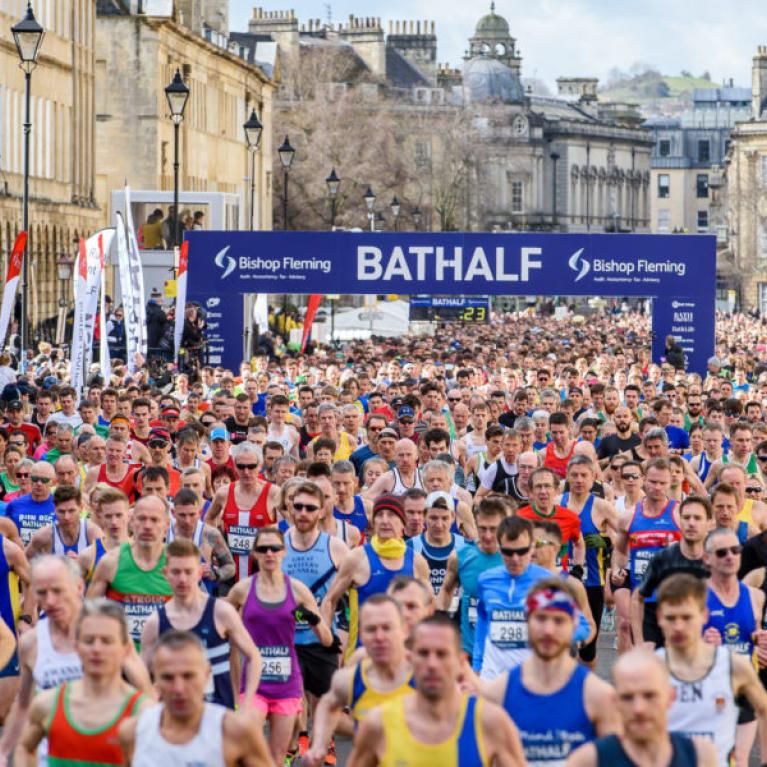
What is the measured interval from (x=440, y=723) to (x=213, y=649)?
2.80 metres

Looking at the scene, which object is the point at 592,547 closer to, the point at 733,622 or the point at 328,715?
the point at 733,622

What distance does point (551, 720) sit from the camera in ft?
28.2

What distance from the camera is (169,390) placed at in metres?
30.6

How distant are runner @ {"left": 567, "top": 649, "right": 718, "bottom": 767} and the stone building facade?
146 feet

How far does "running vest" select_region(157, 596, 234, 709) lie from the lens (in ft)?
35.1

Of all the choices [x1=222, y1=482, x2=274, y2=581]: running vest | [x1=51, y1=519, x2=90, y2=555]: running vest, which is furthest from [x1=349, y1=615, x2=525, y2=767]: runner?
[x1=222, y1=482, x2=274, y2=581]: running vest

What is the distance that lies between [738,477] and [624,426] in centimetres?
624

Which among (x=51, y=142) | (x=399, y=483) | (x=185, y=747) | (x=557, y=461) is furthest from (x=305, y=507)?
(x=51, y=142)

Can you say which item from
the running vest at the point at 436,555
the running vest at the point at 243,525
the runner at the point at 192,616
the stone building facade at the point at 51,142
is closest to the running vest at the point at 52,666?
the runner at the point at 192,616

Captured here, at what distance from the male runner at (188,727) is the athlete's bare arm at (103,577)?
12.0 ft

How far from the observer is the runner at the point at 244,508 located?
14.7 metres

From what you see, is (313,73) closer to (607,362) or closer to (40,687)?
(607,362)

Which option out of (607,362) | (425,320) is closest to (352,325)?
(425,320)

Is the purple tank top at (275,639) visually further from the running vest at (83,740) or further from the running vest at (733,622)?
the running vest at (83,740)
